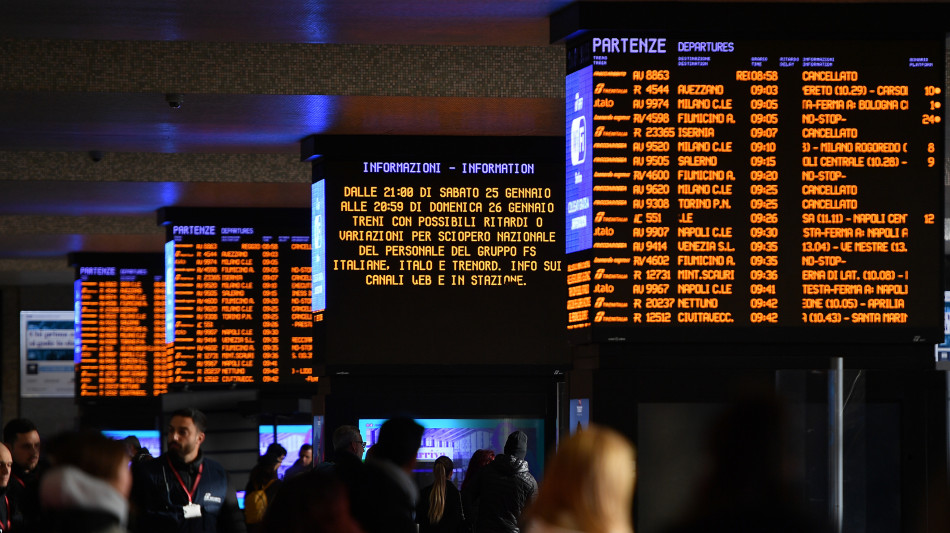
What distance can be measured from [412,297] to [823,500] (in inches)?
239

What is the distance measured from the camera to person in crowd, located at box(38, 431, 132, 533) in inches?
163

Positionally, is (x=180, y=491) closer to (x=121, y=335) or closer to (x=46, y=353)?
(x=121, y=335)

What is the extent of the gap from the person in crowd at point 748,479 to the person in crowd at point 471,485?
318 inches

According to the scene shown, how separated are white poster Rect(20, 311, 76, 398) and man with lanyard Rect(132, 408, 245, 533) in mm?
27072

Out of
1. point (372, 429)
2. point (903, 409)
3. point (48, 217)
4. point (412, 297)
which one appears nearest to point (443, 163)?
point (412, 297)

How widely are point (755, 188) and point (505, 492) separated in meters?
2.89

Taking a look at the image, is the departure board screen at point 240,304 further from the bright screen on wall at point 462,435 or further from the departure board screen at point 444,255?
the departure board screen at point 444,255

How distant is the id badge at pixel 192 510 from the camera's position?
7.11 meters

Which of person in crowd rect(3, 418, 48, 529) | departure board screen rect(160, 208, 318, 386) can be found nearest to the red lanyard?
person in crowd rect(3, 418, 48, 529)

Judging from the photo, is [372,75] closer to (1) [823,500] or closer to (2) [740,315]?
(2) [740,315]

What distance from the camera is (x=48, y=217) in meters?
21.8

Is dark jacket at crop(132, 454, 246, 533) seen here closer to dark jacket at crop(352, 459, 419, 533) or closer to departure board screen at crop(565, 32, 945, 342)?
dark jacket at crop(352, 459, 419, 533)

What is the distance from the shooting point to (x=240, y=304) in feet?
60.4

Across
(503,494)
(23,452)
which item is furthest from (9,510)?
(503,494)
